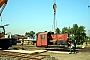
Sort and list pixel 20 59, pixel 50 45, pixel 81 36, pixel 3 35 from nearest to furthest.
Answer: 1. pixel 20 59
2. pixel 50 45
3. pixel 3 35
4. pixel 81 36

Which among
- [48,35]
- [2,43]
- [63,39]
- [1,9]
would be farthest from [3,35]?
[63,39]

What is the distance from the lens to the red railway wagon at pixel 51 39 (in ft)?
74.5

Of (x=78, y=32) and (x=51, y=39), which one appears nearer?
(x=51, y=39)

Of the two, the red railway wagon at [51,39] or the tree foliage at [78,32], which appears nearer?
the red railway wagon at [51,39]

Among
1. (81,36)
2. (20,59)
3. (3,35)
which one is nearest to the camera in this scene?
(20,59)

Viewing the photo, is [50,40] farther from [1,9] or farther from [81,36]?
[81,36]

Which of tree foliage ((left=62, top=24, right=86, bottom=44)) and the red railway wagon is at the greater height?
tree foliage ((left=62, top=24, right=86, bottom=44))

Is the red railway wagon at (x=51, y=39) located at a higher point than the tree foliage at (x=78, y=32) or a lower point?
lower

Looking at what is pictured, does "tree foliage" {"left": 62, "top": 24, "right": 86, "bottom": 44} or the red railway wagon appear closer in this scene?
the red railway wagon

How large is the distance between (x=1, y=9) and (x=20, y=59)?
1511 centimetres

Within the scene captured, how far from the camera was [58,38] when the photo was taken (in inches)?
936

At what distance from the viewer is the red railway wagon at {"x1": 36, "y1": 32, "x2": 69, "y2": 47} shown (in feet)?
74.5

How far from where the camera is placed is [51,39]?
24203 millimetres

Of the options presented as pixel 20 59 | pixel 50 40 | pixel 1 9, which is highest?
pixel 1 9
